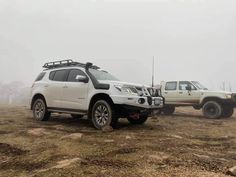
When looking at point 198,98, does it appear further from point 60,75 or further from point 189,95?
point 60,75

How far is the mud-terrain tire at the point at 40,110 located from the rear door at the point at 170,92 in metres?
6.65

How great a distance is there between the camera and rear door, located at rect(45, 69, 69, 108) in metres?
9.25

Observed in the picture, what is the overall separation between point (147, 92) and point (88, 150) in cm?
341

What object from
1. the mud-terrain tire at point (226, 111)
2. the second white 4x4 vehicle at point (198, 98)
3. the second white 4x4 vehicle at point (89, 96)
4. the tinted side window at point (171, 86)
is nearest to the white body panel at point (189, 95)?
the second white 4x4 vehicle at point (198, 98)

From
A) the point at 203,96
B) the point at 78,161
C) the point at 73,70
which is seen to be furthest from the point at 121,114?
the point at 203,96

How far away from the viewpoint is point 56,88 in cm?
937

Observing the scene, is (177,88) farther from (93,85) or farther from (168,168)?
(168,168)

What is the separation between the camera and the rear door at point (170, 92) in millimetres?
14242

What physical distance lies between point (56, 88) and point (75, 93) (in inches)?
37.8

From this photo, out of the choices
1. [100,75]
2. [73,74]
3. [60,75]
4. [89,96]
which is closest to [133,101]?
[89,96]

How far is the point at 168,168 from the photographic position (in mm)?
4266

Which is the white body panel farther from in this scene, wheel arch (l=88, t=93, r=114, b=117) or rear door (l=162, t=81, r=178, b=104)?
wheel arch (l=88, t=93, r=114, b=117)

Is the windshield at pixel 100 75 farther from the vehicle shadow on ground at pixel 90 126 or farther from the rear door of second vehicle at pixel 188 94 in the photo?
the rear door of second vehicle at pixel 188 94

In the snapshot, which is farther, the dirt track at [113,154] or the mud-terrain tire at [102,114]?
the mud-terrain tire at [102,114]
